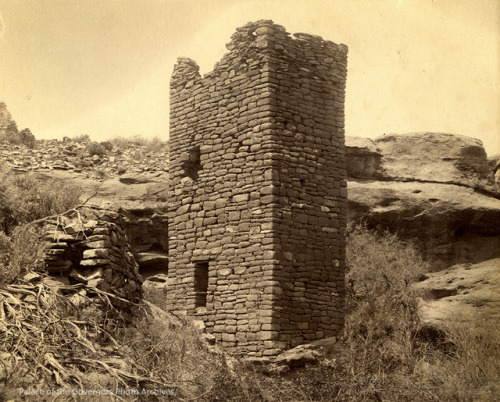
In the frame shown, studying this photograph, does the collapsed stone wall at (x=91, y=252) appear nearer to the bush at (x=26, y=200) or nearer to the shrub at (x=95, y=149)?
the bush at (x=26, y=200)

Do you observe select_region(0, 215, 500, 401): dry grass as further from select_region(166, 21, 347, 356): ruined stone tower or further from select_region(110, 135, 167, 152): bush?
select_region(110, 135, 167, 152): bush

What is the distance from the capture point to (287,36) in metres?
13.4

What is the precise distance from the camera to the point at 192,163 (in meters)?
14.2

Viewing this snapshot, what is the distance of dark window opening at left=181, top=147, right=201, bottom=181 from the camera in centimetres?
1410

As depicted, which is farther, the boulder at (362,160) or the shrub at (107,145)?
the shrub at (107,145)

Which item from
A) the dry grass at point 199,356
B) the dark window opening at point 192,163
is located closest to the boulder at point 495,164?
the dry grass at point 199,356

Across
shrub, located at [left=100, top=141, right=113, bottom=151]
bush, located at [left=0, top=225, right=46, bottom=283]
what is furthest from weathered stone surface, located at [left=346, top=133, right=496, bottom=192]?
bush, located at [left=0, top=225, right=46, bottom=283]

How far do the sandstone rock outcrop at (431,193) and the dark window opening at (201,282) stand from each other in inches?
217

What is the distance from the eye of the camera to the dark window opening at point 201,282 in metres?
13.5

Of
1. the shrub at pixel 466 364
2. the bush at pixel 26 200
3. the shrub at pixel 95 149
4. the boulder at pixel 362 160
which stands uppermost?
the shrub at pixel 95 149

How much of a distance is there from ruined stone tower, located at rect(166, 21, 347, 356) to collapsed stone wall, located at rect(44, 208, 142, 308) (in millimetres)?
1859

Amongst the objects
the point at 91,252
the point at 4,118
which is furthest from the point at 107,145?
the point at 91,252

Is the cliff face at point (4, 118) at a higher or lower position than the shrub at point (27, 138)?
higher

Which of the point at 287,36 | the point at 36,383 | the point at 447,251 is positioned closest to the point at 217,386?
the point at 36,383
